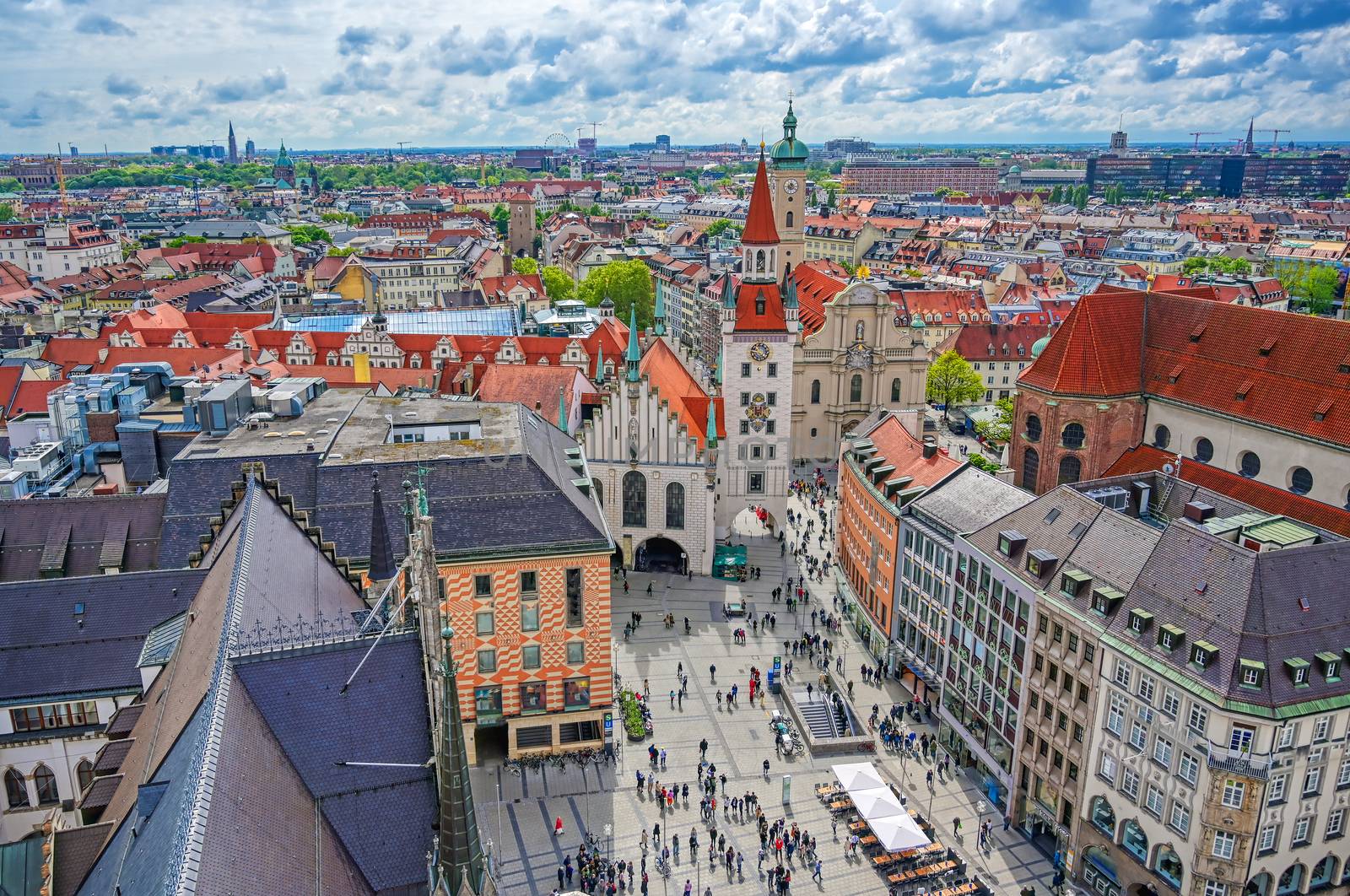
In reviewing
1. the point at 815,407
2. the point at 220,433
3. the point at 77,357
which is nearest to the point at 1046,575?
the point at 220,433

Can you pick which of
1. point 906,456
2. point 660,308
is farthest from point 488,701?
point 660,308

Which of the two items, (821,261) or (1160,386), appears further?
(821,261)

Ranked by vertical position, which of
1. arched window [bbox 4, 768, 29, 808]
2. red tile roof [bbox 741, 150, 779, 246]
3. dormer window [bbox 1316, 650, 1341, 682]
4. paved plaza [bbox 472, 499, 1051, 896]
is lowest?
paved plaza [bbox 472, 499, 1051, 896]

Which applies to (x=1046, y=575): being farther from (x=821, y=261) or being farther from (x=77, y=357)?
(x=821, y=261)

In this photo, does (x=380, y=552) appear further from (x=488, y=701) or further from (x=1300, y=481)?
(x=1300, y=481)

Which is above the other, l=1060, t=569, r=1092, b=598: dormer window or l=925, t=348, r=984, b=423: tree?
l=1060, t=569, r=1092, b=598: dormer window

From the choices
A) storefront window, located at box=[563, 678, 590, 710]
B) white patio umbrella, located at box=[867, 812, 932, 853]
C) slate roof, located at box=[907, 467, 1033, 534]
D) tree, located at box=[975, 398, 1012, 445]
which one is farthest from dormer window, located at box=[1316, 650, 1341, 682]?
tree, located at box=[975, 398, 1012, 445]

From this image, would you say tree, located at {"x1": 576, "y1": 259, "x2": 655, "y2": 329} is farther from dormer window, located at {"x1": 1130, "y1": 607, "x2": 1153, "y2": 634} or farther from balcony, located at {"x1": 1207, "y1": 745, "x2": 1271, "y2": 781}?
balcony, located at {"x1": 1207, "y1": 745, "x2": 1271, "y2": 781}
